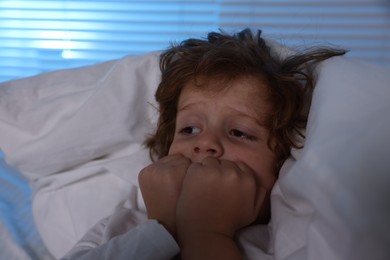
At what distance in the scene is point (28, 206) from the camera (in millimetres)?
1204

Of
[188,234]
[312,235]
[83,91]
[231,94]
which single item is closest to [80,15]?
[83,91]

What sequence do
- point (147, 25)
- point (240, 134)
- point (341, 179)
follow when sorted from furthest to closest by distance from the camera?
point (147, 25) → point (240, 134) → point (341, 179)

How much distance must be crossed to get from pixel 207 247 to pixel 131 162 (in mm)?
422

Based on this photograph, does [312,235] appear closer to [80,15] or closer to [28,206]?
[28,206]

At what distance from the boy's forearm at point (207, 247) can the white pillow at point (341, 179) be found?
86 millimetres

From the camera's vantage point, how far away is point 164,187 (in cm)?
91

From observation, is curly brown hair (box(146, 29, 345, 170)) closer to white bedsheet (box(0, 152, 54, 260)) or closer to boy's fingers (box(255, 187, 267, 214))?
boy's fingers (box(255, 187, 267, 214))

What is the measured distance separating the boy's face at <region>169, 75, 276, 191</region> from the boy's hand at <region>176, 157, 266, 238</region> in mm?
34

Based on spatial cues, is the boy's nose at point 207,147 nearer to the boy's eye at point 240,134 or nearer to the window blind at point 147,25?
the boy's eye at point 240,134

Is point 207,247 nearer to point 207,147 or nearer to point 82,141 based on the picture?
point 207,147

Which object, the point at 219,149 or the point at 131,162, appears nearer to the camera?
the point at 219,149

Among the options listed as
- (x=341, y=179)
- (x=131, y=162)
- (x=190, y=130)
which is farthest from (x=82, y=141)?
(x=341, y=179)

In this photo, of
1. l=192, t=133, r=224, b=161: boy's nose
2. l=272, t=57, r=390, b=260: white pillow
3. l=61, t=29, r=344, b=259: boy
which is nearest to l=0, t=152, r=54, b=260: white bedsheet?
l=61, t=29, r=344, b=259: boy

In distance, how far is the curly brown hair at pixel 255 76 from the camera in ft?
3.21
